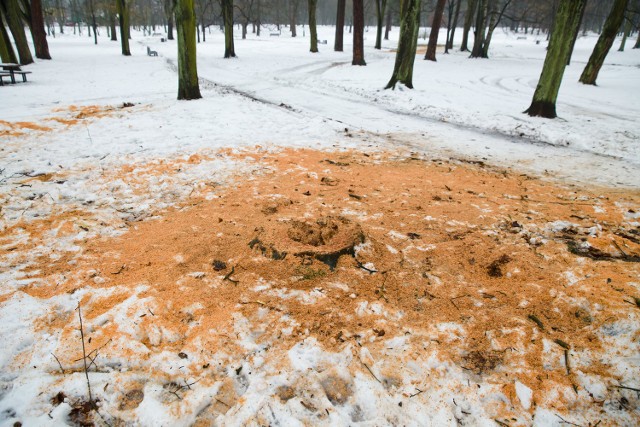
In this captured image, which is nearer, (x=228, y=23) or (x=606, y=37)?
(x=606, y=37)

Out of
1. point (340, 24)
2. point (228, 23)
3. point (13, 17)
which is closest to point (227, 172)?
point (13, 17)

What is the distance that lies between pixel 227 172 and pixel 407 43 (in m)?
8.95

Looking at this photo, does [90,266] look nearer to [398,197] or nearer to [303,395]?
[303,395]

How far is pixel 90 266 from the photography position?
2875 mm

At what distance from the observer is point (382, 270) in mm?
2936

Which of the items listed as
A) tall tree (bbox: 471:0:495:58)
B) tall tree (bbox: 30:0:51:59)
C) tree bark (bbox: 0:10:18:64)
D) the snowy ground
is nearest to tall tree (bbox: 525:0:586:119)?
the snowy ground

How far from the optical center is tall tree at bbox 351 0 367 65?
1628cm

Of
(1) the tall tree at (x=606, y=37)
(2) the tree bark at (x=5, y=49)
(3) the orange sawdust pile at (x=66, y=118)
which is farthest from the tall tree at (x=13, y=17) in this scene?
(1) the tall tree at (x=606, y=37)

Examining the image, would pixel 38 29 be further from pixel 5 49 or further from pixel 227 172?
pixel 227 172

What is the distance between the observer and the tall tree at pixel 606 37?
41.8 feet

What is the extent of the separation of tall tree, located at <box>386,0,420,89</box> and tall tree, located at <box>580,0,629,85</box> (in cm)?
747

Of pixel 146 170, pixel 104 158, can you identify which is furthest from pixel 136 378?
pixel 104 158

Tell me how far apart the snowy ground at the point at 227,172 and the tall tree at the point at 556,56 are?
533 millimetres

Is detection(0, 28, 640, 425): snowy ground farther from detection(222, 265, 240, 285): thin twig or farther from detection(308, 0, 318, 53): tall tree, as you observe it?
detection(308, 0, 318, 53): tall tree
